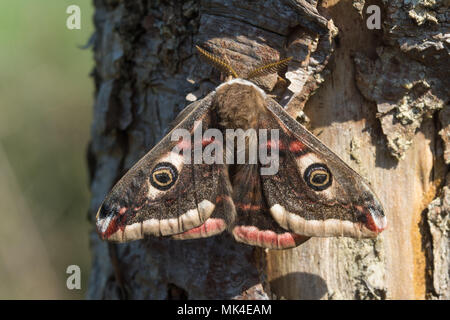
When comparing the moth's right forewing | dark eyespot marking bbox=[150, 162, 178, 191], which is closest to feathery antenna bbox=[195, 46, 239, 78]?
the moth's right forewing

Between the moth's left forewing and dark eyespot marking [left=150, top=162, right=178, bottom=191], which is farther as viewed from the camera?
dark eyespot marking [left=150, top=162, right=178, bottom=191]

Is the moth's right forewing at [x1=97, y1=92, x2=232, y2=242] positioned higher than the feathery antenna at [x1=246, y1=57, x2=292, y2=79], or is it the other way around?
the feathery antenna at [x1=246, y1=57, x2=292, y2=79]

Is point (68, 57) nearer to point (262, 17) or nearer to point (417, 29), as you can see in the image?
point (262, 17)

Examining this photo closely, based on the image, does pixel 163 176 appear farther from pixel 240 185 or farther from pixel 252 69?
pixel 252 69

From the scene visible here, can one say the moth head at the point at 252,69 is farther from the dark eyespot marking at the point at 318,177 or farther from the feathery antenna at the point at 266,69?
the dark eyespot marking at the point at 318,177

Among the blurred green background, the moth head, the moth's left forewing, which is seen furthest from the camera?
the blurred green background

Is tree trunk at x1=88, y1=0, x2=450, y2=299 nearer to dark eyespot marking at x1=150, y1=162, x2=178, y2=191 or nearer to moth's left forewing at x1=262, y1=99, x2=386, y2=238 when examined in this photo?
moth's left forewing at x1=262, y1=99, x2=386, y2=238
